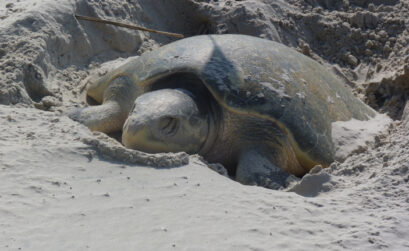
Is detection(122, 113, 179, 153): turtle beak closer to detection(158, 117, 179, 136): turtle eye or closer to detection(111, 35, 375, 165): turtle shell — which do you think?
detection(158, 117, 179, 136): turtle eye

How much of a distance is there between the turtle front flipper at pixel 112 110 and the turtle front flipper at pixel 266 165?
0.91 m

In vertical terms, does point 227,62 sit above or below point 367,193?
above

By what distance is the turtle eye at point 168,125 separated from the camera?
3.22m

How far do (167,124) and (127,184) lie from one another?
91cm

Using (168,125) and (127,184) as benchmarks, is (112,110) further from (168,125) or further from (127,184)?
(127,184)

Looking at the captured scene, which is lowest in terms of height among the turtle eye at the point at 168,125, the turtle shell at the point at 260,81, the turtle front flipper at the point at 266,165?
the turtle front flipper at the point at 266,165

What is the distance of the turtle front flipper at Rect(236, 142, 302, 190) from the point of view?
3.18 metres

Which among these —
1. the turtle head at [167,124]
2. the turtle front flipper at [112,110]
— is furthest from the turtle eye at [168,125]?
the turtle front flipper at [112,110]

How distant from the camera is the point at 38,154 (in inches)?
98.9

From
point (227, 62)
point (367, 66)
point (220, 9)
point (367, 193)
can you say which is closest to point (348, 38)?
point (367, 66)

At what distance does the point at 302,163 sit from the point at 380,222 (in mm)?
1417

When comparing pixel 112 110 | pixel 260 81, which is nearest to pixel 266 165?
pixel 260 81

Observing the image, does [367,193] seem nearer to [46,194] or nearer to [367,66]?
[46,194]

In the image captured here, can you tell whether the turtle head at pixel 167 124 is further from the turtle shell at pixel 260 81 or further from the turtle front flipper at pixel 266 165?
the turtle front flipper at pixel 266 165
